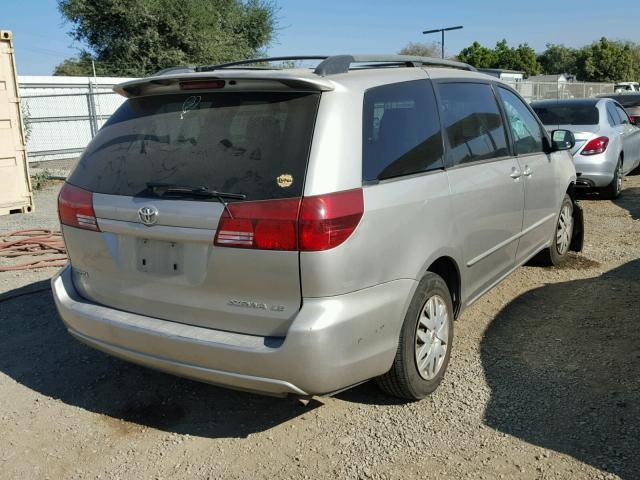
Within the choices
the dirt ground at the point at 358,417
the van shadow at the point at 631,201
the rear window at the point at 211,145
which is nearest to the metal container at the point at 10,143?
the dirt ground at the point at 358,417

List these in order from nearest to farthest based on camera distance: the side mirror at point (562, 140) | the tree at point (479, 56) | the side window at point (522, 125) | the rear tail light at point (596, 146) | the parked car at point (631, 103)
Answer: the side window at point (522, 125) → the side mirror at point (562, 140) → the rear tail light at point (596, 146) → the parked car at point (631, 103) → the tree at point (479, 56)

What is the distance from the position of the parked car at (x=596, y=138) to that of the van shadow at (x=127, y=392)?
7.36m

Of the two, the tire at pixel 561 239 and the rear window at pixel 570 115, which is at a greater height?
the rear window at pixel 570 115

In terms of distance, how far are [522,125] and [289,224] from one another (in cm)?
307

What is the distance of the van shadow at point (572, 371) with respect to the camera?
10.00 ft

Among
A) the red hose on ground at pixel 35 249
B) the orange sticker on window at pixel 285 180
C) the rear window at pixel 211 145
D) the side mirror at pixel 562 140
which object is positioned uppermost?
the rear window at pixel 211 145

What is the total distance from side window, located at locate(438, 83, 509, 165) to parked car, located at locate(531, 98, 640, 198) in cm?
543

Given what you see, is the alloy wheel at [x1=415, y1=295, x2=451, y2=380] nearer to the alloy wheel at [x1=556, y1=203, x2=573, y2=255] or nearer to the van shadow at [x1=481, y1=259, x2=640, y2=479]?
the van shadow at [x1=481, y1=259, x2=640, y2=479]

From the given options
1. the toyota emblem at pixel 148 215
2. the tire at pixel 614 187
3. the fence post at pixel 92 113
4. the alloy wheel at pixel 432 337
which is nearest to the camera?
the toyota emblem at pixel 148 215

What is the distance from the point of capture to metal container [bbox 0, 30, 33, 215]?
9219 mm

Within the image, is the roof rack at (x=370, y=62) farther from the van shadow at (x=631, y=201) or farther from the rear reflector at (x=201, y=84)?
the van shadow at (x=631, y=201)

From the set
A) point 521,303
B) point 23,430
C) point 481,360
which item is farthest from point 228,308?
point 521,303

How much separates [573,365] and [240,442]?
2.17 metres

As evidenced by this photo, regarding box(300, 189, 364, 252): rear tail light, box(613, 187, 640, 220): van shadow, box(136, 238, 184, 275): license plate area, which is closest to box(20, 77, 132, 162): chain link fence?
box(613, 187, 640, 220): van shadow
